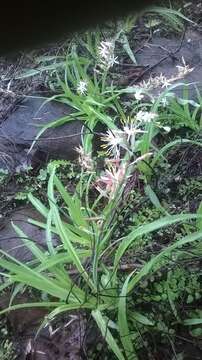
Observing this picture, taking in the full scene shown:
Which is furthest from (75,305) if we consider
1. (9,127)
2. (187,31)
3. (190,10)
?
(190,10)

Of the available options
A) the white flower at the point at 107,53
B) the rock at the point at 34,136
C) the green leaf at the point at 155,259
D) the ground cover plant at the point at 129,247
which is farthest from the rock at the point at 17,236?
the white flower at the point at 107,53

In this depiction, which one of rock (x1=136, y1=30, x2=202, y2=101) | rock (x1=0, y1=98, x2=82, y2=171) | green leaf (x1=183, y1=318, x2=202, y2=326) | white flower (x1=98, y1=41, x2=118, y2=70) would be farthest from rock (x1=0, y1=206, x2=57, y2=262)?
rock (x1=136, y1=30, x2=202, y2=101)

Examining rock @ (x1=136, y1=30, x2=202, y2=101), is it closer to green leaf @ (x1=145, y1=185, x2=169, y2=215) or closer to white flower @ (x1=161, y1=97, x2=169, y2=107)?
white flower @ (x1=161, y1=97, x2=169, y2=107)

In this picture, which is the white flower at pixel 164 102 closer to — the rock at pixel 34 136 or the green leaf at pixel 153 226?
the rock at pixel 34 136

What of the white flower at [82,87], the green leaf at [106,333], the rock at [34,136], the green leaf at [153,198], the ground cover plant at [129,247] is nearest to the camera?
the green leaf at [106,333]

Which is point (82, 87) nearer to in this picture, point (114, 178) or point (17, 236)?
point (17, 236)

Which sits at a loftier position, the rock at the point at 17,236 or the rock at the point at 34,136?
the rock at the point at 34,136
